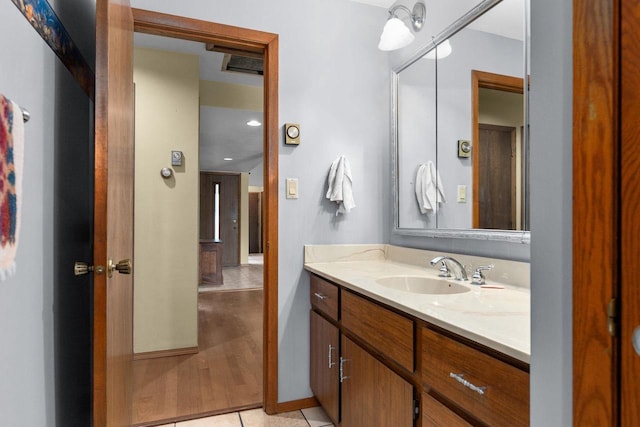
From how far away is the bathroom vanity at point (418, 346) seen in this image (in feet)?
2.77

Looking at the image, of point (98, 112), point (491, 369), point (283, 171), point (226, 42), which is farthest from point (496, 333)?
point (226, 42)

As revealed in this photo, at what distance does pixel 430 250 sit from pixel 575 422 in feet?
4.78

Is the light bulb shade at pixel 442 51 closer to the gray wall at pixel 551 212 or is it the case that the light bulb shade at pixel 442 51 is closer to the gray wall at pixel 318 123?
the gray wall at pixel 318 123

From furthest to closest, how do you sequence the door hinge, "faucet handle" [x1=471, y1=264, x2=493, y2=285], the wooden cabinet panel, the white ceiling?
the white ceiling → "faucet handle" [x1=471, y1=264, x2=493, y2=285] → the wooden cabinet panel → the door hinge

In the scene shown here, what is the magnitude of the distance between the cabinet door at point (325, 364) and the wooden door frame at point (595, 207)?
126 centimetres

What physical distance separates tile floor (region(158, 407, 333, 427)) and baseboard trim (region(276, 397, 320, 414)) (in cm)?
3

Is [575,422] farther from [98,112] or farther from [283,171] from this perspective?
[283,171]

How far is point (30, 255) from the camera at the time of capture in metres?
0.92

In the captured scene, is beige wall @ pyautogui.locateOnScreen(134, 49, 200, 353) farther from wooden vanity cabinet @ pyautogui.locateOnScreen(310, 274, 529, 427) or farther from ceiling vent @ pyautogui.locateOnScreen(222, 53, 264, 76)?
wooden vanity cabinet @ pyautogui.locateOnScreen(310, 274, 529, 427)

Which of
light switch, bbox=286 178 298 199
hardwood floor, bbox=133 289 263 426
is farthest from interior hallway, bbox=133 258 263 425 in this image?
light switch, bbox=286 178 298 199

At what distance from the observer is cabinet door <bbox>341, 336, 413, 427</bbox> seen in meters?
1.19

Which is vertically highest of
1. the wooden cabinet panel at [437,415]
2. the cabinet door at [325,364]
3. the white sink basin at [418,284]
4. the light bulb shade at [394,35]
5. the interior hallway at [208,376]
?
the light bulb shade at [394,35]

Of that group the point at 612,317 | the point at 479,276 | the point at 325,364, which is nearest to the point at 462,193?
the point at 479,276

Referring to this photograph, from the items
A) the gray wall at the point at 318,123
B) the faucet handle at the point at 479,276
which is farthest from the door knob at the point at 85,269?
the faucet handle at the point at 479,276
